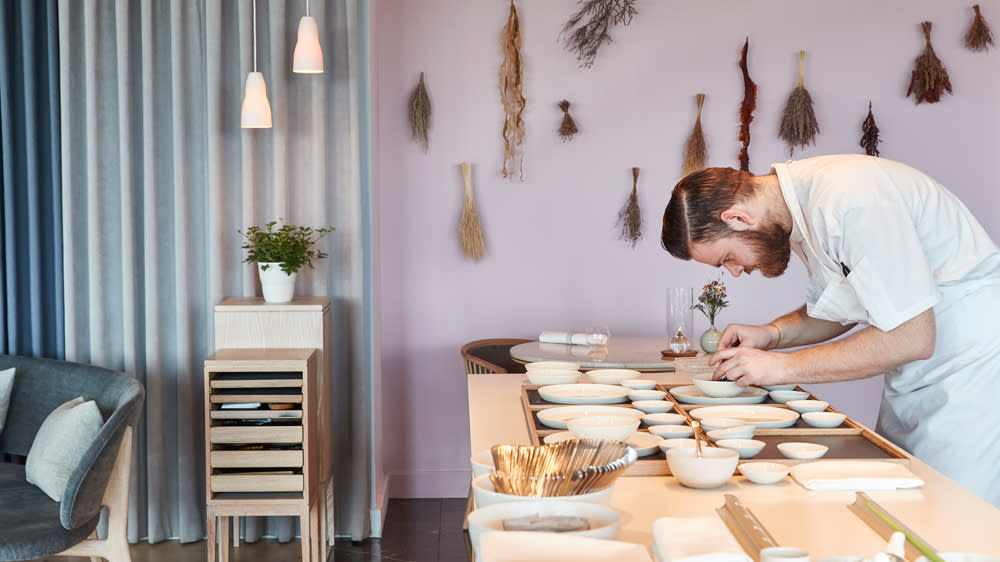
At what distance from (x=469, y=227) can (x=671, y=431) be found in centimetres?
271

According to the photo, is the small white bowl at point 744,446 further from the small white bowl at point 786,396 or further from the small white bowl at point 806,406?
the small white bowl at point 786,396

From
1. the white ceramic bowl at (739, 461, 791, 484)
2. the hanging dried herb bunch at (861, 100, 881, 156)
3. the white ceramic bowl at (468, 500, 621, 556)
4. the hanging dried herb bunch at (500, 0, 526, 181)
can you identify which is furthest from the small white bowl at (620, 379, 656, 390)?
the hanging dried herb bunch at (861, 100, 881, 156)

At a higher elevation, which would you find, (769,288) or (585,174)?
(585,174)

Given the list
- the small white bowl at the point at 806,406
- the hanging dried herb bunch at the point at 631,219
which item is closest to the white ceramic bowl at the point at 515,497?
the small white bowl at the point at 806,406

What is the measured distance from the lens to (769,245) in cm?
216

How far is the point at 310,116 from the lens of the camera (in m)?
3.83

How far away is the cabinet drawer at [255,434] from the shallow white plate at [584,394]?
1.43 m

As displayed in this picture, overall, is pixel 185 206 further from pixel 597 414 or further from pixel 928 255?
pixel 928 255

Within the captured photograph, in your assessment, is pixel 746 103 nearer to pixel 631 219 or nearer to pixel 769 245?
pixel 631 219

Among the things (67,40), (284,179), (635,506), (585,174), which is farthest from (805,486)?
(67,40)

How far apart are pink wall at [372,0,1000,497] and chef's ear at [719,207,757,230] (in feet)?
7.66

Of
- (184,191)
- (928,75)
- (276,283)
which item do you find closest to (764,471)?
(276,283)

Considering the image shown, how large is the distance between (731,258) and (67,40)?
2840 mm

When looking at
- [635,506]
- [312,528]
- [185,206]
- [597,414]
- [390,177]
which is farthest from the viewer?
[390,177]
